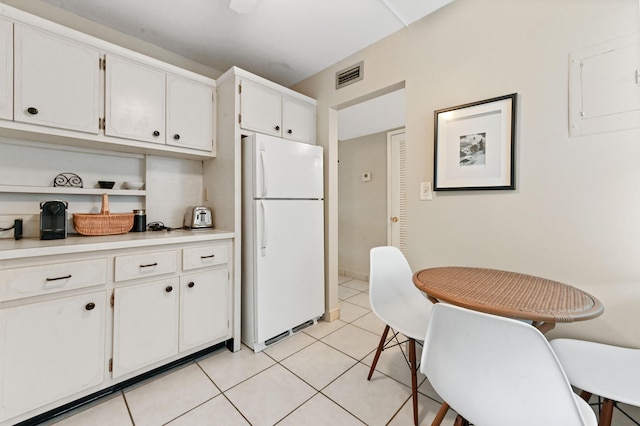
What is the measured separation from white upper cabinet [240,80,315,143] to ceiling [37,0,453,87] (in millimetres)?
382

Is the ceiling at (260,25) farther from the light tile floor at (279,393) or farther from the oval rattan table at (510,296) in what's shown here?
the light tile floor at (279,393)

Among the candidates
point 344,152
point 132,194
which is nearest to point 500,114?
point 132,194

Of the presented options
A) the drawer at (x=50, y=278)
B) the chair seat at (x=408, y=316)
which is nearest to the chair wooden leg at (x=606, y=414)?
the chair seat at (x=408, y=316)

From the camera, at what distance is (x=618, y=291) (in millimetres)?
1276

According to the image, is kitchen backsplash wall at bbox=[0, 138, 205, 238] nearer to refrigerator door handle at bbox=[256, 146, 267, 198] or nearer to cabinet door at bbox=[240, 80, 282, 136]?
cabinet door at bbox=[240, 80, 282, 136]

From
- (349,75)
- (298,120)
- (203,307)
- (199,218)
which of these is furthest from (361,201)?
(203,307)

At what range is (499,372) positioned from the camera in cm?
71

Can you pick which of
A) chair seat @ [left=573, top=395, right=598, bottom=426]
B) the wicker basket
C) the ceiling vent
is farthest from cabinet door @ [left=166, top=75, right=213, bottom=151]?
chair seat @ [left=573, top=395, right=598, bottom=426]

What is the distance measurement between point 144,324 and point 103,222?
31.2 inches

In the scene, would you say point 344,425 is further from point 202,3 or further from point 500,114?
point 202,3

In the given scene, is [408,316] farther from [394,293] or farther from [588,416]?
[588,416]

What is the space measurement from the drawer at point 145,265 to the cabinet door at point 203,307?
0.15 meters

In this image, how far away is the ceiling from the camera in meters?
1.80

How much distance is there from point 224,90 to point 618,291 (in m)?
2.90
